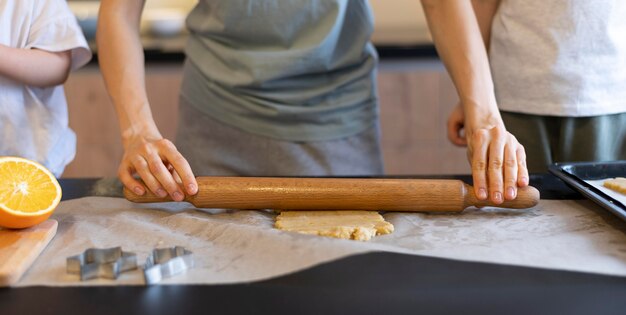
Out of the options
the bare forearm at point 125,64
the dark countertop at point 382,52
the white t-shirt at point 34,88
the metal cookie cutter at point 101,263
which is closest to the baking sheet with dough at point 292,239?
the metal cookie cutter at point 101,263

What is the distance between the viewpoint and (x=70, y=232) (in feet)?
3.46

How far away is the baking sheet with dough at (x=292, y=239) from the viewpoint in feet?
2.99

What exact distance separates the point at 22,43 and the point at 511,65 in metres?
0.88

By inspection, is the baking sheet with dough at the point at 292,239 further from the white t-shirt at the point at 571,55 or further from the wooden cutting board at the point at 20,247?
the white t-shirt at the point at 571,55

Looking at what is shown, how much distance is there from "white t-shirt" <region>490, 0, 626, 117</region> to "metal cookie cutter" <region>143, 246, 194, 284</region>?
30.6 inches

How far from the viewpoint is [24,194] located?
1.05 metres

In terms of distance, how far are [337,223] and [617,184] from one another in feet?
1.37

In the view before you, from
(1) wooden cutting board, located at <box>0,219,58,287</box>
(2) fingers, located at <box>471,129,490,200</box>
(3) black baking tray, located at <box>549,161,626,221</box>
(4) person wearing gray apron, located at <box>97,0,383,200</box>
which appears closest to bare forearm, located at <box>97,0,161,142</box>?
(4) person wearing gray apron, located at <box>97,0,383,200</box>

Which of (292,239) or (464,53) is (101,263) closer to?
(292,239)

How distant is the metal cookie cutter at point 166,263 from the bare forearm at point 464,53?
0.58m

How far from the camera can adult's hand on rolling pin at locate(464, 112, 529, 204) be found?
1.13 metres

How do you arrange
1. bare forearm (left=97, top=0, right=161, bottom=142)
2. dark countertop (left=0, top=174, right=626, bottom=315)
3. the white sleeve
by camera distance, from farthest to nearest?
the white sleeve < bare forearm (left=97, top=0, right=161, bottom=142) < dark countertop (left=0, top=174, right=626, bottom=315)

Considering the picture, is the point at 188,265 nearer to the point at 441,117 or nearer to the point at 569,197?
the point at 569,197

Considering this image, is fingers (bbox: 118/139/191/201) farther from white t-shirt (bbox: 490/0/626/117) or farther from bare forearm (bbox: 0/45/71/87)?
white t-shirt (bbox: 490/0/626/117)
